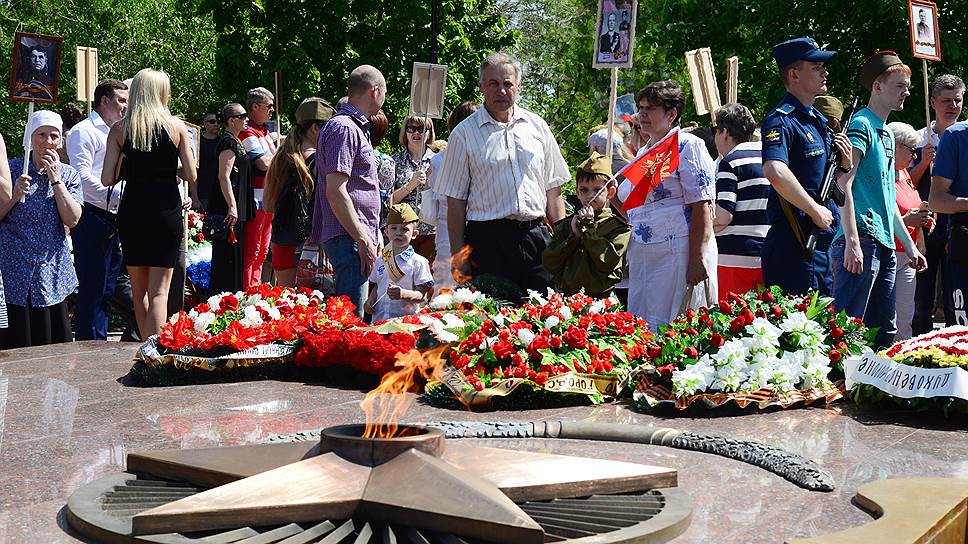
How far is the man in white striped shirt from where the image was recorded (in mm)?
7160

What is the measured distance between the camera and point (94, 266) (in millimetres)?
8703

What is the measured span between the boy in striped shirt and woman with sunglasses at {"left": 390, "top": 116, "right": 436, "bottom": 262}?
245 cm

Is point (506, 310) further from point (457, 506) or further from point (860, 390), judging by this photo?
point (457, 506)

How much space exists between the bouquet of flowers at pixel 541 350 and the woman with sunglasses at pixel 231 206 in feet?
16.0

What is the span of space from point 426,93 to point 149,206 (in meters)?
2.90

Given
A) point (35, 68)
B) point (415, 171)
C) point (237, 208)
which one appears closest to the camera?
point (35, 68)

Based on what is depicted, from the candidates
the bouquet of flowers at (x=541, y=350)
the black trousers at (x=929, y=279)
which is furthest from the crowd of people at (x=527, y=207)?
the bouquet of flowers at (x=541, y=350)

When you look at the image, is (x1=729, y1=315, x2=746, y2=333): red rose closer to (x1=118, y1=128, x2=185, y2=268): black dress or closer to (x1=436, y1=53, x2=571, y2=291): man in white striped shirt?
(x1=436, y1=53, x2=571, y2=291): man in white striped shirt

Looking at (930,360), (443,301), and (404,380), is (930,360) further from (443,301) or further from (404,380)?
(443,301)

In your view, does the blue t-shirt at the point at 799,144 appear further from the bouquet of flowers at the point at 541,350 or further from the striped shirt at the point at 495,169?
the striped shirt at the point at 495,169

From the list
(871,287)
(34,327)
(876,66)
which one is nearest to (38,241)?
(34,327)

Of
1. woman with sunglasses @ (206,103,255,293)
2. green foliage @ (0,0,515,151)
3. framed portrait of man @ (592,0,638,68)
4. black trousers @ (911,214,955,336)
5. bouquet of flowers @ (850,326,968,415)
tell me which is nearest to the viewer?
bouquet of flowers @ (850,326,968,415)

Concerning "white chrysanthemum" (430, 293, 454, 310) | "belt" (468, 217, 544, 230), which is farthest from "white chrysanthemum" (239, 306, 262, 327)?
"belt" (468, 217, 544, 230)

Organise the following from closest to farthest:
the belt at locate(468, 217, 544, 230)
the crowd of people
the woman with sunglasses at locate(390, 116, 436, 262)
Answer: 1. the crowd of people
2. the belt at locate(468, 217, 544, 230)
3. the woman with sunglasses at locate(390, 116, 436, 262)
